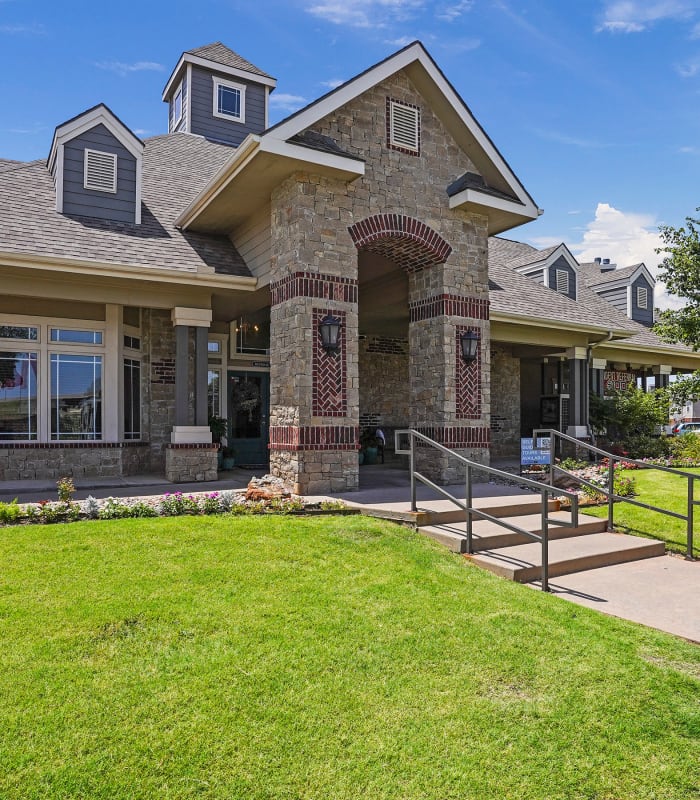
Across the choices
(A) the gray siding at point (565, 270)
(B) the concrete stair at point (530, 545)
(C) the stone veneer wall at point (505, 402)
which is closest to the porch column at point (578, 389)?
(C) the stone veneer wall at point (505, 402)

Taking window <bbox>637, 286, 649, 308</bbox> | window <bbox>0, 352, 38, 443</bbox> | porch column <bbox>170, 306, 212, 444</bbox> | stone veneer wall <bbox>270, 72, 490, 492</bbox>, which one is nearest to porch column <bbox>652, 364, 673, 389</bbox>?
window <bbox>637, 286, 649, 308</bbox>

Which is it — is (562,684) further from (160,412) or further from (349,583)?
(160,412)

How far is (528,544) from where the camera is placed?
21.4 ft

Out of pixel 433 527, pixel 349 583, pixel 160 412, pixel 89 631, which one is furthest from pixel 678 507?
pixel 160 412

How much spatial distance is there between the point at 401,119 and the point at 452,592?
301 inches

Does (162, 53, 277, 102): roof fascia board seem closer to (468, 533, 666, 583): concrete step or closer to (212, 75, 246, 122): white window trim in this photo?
(212, 75, 246, 122): white window trim

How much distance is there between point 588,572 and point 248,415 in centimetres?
905

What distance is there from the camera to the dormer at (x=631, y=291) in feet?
66.8

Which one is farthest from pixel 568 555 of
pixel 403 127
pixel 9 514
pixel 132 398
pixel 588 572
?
pixel 132 398

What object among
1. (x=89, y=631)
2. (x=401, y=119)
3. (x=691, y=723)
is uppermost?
(x=401, y=119)

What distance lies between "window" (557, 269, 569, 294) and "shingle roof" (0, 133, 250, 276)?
417 inches

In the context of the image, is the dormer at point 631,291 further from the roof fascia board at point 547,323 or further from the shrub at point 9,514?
the shrub at point 9,514

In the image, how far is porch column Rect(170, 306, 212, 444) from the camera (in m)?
10.2

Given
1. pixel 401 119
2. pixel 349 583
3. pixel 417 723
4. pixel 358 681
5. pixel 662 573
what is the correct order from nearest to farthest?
1. pixel 417 723
2. pixel 358 681
3. pixel 349 583
4. pixel 662 573
5. pixel 401 119
